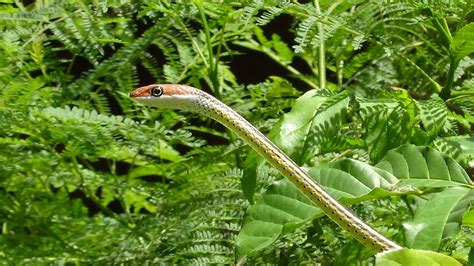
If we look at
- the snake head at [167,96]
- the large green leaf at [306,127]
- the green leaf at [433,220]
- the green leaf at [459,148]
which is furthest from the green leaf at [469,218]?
the snake head at [167,96]

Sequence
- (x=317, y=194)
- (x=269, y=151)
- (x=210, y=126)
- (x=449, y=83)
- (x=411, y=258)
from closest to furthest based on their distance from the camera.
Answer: (x=411, y=258) < (x=317, y=194) < (x=269, y=151) < (x=449, y=83) < (x=210, y=126)

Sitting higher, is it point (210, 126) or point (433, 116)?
point (433, 116)

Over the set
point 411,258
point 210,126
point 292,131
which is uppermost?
point 411,258

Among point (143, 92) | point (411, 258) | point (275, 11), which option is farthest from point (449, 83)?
point (411, 258)

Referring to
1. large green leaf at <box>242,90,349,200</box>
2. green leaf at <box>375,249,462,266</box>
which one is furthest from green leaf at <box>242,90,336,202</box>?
green leaf at <box>375,249,462,266</box>

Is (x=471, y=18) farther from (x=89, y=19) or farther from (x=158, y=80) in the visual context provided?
(x=89, y=19)

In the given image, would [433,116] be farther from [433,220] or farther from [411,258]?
[411,258]

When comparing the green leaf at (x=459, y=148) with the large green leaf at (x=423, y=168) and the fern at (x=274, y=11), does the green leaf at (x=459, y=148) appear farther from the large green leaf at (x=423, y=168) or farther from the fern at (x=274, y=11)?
the fern at (x=274, y=11)

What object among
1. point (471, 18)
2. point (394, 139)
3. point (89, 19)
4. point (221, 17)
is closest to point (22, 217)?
point (89, 19)
